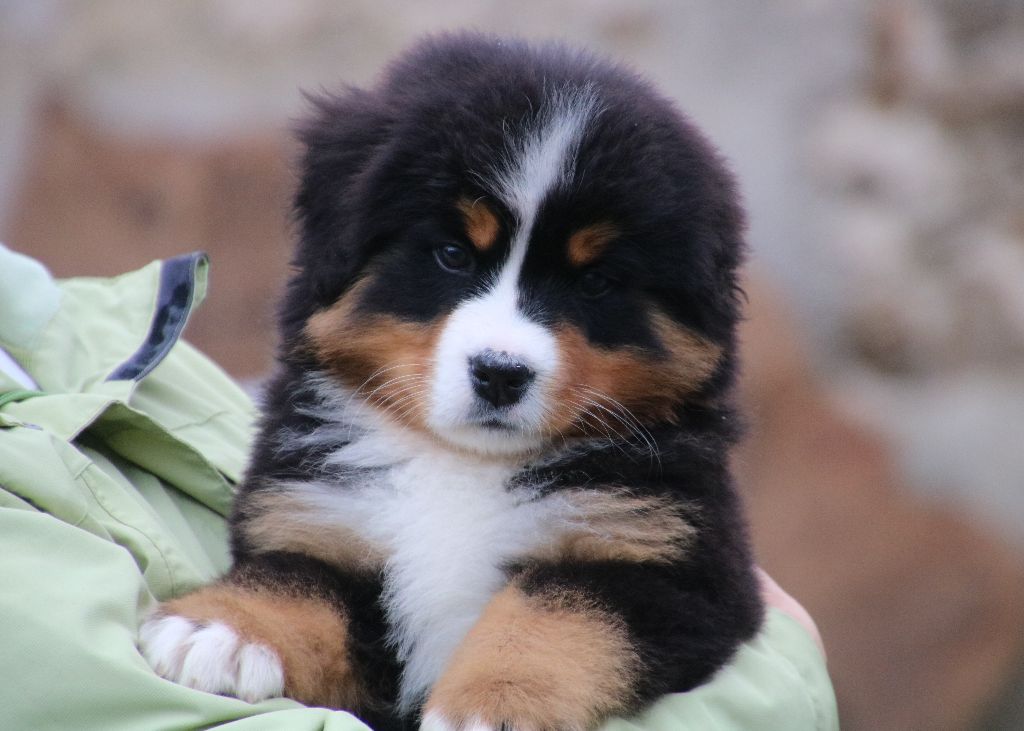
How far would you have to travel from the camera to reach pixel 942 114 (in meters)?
5.81

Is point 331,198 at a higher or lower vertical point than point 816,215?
higher

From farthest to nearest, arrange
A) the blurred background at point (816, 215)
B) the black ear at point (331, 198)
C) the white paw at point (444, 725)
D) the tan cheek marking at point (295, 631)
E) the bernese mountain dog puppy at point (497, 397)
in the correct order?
the blurred background at point (816, 215) → the black ear at point (331, 198) → the bernese mountain dog puppy at point (497, 397) → the tan cheek marking at point (295, 631) → the white paw at point (444, 725)

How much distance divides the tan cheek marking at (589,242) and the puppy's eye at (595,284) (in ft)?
0.11

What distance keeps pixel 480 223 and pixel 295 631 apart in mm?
824

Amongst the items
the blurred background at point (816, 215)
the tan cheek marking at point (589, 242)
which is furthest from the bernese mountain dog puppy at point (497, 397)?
the blurred background at point (816, 215)

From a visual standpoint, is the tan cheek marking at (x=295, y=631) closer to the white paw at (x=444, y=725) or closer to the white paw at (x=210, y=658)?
the white paw at (x=210, y=658)

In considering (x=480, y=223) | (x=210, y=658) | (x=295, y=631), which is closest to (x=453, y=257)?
(x=480, y=223)

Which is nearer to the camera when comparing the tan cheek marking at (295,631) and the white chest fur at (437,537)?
the tan cheek marking at (295,631)

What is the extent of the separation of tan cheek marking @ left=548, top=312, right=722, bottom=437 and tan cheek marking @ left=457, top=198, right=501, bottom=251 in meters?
0.23

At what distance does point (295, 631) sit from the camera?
2.05 m

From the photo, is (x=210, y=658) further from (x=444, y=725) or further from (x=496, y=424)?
(x=496, y=424)

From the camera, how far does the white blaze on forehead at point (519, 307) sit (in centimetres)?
221

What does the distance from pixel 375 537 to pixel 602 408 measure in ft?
1.67

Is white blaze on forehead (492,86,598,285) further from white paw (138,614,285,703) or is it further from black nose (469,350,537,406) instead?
white paw (138,614,285,703)
